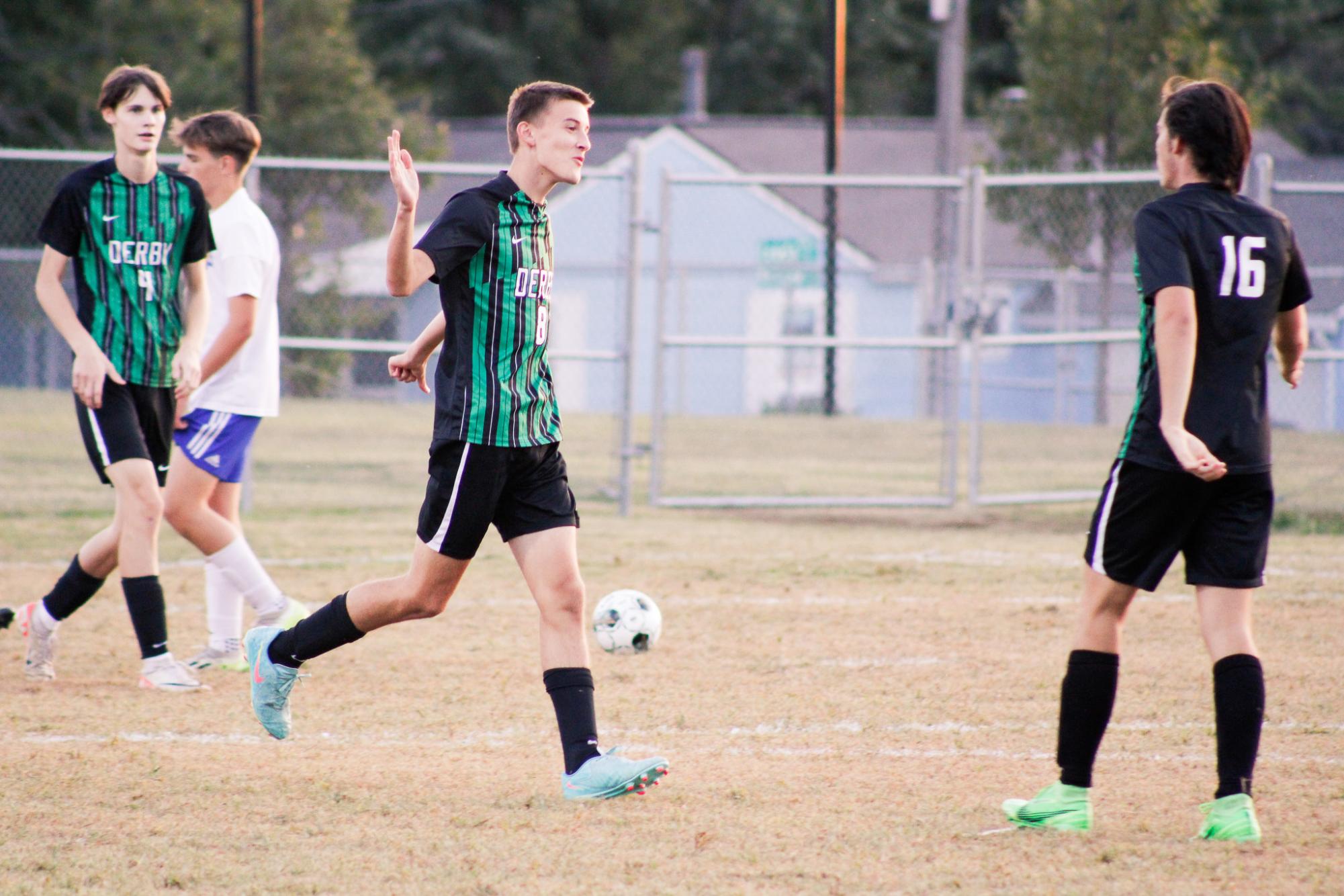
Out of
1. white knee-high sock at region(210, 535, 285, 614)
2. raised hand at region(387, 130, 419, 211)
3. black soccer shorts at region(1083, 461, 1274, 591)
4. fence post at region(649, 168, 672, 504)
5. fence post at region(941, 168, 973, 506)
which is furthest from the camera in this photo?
fence post at region(941, 168, 973, 506)

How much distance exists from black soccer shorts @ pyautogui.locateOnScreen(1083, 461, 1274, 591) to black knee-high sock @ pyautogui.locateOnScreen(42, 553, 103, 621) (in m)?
3.88

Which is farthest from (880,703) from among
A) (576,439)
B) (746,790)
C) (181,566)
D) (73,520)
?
(576,439)

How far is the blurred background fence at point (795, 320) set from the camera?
11094 millimetres

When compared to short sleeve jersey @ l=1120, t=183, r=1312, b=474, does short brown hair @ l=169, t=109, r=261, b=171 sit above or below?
above

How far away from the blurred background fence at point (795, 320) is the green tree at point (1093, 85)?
0.21m

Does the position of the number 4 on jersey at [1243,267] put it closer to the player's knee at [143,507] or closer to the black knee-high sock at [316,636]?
the black knee-high sock at [316,636]

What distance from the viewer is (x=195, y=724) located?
5.19 m

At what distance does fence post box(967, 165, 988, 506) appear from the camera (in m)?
10.9

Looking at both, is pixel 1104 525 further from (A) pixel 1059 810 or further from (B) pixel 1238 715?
(A) pixel 1059 810

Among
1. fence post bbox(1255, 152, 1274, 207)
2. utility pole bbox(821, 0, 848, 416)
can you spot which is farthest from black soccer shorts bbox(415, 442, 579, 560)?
utility pole bbox(821, 0, 848, 416)

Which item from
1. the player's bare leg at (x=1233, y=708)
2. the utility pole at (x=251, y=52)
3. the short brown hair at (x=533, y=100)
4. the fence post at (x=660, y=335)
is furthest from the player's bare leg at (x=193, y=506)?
the utility pole at (x=251, y=52)

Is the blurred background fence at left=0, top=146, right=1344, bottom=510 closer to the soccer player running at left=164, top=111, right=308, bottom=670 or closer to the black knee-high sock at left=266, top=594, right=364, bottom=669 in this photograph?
the soccer player running at left=164, top=111, right=308, bottom=670

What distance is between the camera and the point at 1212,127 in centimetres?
380

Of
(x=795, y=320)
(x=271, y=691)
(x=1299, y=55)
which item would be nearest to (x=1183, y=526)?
(x=271, y=691)
